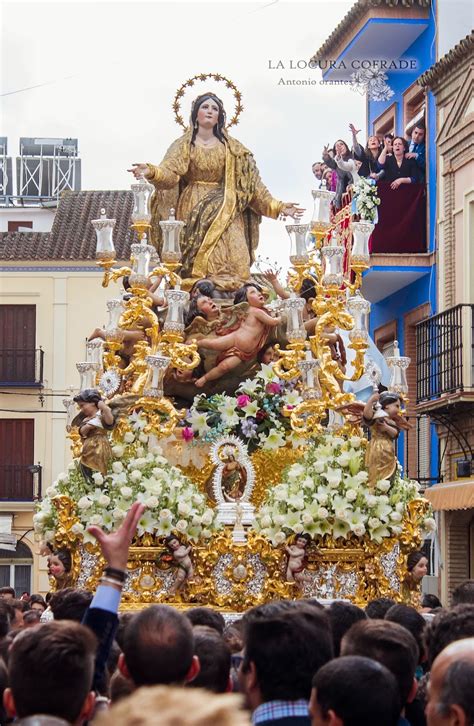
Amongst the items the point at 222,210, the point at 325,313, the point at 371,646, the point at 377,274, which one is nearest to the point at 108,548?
the point at 371,646

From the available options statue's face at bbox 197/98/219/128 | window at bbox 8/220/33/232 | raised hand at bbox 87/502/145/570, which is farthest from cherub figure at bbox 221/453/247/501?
window at bbox 8/220/33/232

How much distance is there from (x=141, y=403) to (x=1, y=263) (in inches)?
837

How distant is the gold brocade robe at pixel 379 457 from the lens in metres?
11.2

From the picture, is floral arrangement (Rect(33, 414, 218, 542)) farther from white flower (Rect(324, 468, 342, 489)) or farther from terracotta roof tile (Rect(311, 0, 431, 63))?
terracotta roof tile (Rect(311, 0, 431, 63))

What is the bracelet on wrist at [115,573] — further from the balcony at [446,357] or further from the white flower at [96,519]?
the balcony at [446,357]

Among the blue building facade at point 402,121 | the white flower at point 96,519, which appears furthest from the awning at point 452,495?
the white flower at point 96,519

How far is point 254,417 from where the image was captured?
39.7ft

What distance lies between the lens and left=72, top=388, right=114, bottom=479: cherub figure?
36.6 ft

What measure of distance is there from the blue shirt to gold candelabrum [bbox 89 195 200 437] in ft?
22.0

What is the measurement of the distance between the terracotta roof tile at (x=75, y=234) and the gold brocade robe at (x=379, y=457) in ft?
67.1

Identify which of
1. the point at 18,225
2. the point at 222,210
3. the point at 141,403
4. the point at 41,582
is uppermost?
the point at 18,225

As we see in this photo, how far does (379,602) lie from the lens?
28.0 feet

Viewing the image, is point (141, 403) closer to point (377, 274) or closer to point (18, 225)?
point (377, 274)

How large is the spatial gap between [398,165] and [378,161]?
0.31 meters
